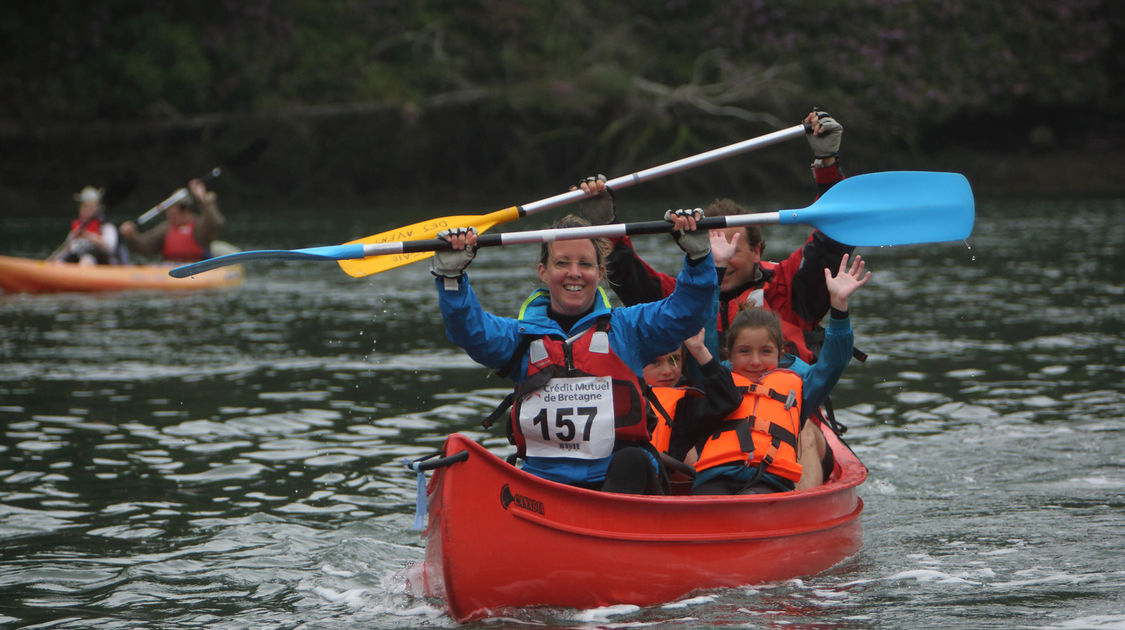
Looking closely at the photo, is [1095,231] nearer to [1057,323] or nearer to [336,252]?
[1057,323]

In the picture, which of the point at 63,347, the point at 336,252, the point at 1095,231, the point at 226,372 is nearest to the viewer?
the point at 336,252

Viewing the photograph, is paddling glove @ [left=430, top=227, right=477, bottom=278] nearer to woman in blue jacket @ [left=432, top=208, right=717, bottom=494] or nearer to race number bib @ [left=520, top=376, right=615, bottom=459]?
woman in blue jacket @ [left=432, top=208, right=717, bottom=494]

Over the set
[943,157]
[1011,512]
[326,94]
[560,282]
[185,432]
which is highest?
[326,94]

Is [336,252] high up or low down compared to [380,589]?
up

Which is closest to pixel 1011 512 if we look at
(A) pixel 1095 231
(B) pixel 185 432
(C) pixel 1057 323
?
(B) pixel 185 432

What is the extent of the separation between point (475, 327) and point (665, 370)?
130cm

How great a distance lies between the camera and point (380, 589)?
466cm

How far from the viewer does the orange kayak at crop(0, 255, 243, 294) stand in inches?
521

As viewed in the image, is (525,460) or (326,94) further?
(326,94)

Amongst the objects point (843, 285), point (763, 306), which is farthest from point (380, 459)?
point (843, 285)

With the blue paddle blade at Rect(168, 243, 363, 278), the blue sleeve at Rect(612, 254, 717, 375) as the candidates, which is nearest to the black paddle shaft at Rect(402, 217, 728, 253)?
the blue sleeve at Rect(612, 254, 717, 375)

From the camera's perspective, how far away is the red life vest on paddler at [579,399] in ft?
13.9

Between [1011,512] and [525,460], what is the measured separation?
2.44m

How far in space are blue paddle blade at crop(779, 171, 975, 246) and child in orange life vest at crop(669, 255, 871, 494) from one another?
390 millimetres
